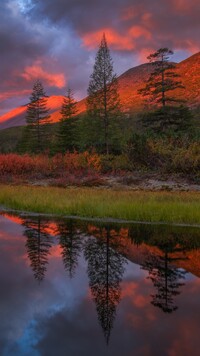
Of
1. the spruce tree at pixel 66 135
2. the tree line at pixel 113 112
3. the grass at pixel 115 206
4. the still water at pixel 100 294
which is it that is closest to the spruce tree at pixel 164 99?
the tree line at pixel 113 112

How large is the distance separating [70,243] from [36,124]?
57.2 m

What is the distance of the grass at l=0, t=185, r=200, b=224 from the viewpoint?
12.0 m

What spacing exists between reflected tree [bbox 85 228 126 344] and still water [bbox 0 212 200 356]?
0.5 inches

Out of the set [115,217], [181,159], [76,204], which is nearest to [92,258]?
[115,217]

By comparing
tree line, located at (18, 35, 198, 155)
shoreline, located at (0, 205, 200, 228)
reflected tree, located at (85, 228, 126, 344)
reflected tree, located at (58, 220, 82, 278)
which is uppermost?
tree line, located at (18, 35, 198, 155)

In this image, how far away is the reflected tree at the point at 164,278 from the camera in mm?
5371

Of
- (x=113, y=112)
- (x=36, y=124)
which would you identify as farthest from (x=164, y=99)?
(x=36, y=124)

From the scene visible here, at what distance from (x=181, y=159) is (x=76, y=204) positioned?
11246mm

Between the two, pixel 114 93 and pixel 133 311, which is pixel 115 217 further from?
pixel 114 93

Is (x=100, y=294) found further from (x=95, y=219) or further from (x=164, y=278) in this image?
(x=95, y=219)

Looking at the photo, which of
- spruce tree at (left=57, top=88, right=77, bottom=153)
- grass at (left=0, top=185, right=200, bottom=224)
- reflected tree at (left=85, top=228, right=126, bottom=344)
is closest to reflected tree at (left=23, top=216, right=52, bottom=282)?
reflected tree at (left=85, top=228, right=126, bottom=344)

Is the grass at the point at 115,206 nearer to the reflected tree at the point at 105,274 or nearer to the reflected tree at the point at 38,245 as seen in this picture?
the reflected tree at the point at 38,245

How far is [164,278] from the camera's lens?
6.40m

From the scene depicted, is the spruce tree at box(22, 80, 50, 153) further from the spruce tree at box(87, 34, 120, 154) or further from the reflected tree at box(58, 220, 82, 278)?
the reflected tree at box(58, 220, 82, 278)
